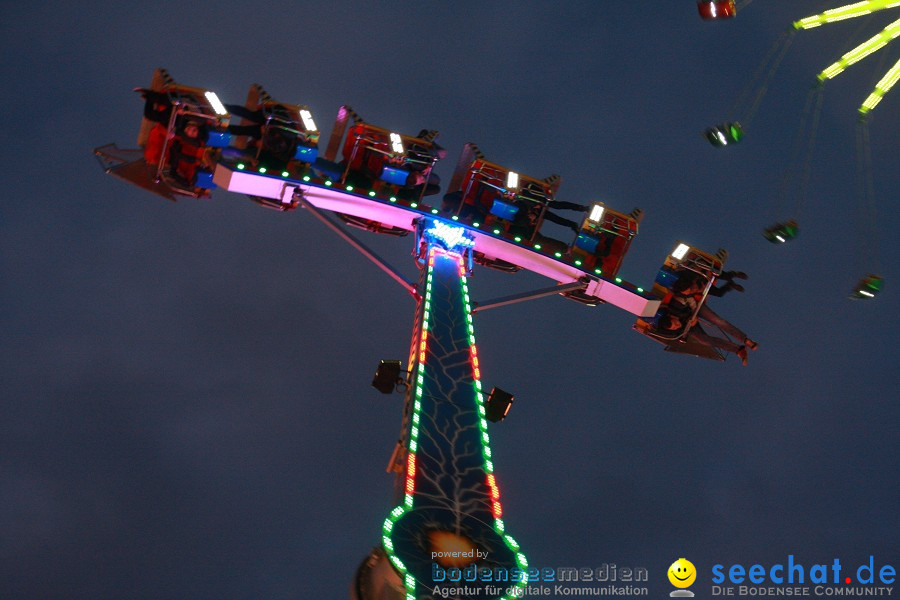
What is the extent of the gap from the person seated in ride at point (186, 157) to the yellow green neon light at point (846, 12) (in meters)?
8.72

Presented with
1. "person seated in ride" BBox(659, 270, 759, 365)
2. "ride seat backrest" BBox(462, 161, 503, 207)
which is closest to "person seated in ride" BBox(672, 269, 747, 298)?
"person seated in ride" BBox(659, 270, 759, 365)

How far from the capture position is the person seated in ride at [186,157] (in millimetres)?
14102

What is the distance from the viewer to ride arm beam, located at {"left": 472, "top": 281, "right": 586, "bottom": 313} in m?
13.9

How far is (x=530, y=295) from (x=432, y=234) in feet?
5.89

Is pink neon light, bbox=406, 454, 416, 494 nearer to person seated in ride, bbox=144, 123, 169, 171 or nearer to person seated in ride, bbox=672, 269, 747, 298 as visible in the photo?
person seated in ride, bbox=144, 123, 169, 171

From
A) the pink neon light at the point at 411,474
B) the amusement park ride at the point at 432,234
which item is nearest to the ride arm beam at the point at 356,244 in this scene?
the amusement park ride at the point at 432,234

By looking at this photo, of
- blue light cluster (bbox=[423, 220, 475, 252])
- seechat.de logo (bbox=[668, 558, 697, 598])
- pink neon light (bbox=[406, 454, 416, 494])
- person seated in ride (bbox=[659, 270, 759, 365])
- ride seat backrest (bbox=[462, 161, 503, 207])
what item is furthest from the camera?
person seated in ride (bbox=[659, 270, 759, 365])

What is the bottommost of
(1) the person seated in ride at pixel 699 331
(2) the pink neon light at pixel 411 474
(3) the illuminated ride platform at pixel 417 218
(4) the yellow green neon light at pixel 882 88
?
(2) the pink neon light at pixel 411 474

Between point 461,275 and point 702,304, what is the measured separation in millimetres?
4795

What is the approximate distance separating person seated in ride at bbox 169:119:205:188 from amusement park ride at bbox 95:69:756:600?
2 cm

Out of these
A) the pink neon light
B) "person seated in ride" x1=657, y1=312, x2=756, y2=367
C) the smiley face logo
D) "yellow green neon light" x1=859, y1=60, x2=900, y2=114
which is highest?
"yellow green neon light" x1=859, y1=60, x2=900, y2=114

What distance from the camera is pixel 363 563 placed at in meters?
8.22

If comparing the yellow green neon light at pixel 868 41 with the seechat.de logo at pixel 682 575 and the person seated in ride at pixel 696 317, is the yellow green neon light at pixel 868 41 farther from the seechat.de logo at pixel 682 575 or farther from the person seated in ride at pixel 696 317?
the seechat.de logo at pixel 682 575

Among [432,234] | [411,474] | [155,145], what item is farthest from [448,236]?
[411,474]
